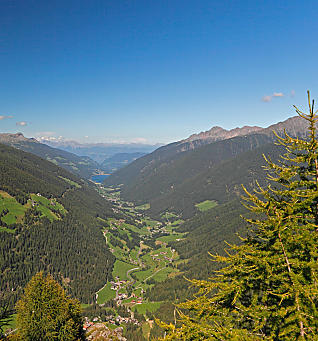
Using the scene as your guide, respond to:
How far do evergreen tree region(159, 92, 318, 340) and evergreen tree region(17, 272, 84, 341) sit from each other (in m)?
36.7

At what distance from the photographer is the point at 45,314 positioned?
1539 inches

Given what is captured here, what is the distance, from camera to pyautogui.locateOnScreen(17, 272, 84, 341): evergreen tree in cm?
3747

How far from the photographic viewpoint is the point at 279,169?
45.1 feet

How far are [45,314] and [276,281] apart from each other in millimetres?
43104

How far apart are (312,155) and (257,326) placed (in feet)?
30.4

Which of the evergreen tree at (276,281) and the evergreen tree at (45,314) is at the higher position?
the evergreen tree at (276,281)

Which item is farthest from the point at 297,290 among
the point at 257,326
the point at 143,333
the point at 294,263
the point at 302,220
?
the point at 143,333

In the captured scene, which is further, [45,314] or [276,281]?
[45,314]

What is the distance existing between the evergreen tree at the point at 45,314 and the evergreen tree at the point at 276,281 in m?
36.7

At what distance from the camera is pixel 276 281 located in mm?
11789

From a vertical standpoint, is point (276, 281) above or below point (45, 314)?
above

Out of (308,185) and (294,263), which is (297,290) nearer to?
(294,263)

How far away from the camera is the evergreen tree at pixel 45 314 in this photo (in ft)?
123

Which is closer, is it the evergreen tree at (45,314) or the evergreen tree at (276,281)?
the evergreen tree at (276,281)
